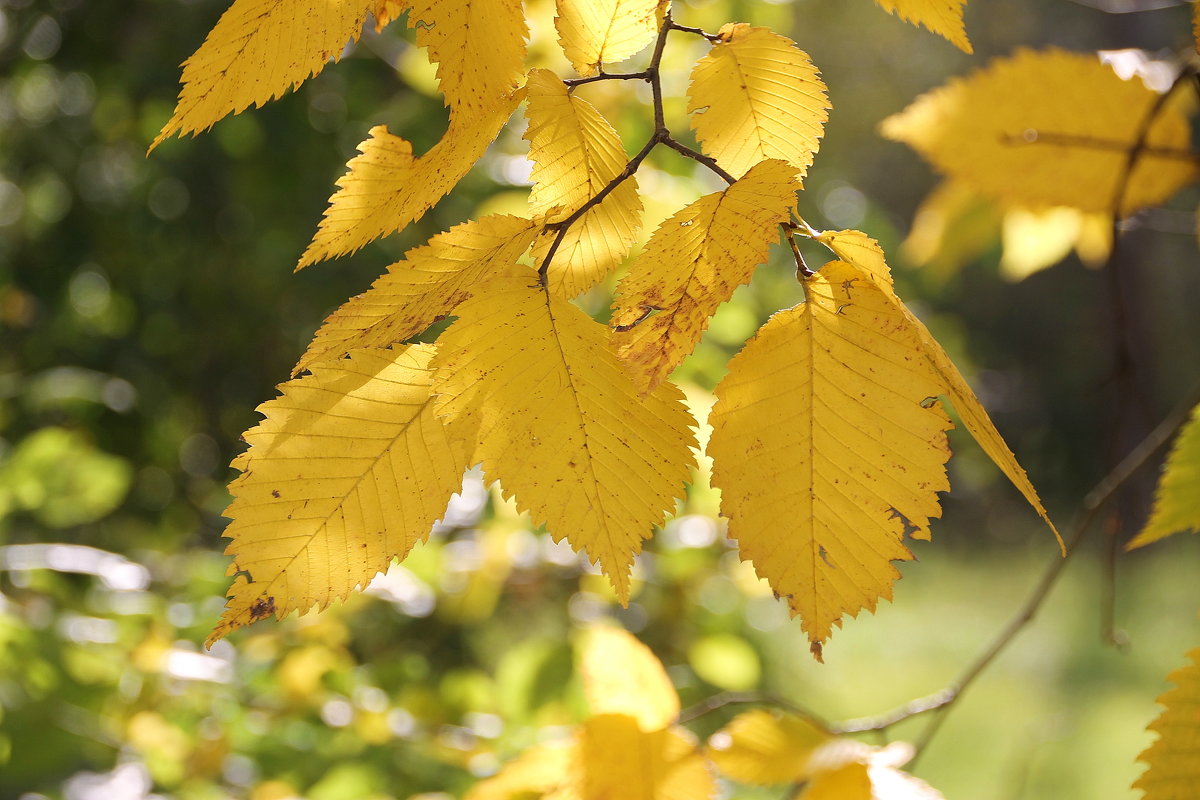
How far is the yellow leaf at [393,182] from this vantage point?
322 mm

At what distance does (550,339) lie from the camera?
32 centimetres

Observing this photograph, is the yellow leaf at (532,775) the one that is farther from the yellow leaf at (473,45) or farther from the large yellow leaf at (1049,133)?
the large yellow leaf at (1049,133)

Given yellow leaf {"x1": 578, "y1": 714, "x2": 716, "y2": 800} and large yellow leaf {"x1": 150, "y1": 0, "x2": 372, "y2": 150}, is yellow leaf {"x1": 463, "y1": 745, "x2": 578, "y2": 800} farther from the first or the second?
large yellow leaf {"x1": 150, "y1": 0, "x2": 372, "y2": 150}

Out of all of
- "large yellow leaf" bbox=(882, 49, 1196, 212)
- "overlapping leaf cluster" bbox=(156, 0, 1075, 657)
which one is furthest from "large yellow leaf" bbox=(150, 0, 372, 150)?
"large yellow leaf" bbox=(882, 49, 1196, 212)

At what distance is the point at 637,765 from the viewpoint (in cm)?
51

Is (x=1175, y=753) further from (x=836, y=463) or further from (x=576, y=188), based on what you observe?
(x=576, y=188)

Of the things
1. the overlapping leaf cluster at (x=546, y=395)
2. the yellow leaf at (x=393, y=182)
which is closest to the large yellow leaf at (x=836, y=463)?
the overlapping leaf cluster at (x=546, y=395)

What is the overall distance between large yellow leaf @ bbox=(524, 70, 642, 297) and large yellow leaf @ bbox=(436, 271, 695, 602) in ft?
0.09

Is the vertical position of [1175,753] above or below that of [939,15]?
below

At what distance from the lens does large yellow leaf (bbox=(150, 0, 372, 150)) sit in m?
0.32

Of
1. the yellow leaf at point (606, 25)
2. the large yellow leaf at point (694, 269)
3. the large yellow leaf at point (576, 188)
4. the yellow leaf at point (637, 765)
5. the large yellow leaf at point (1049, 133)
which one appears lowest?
the yellow leaf at point (637, 765)

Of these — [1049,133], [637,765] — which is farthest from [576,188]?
[1049,133]

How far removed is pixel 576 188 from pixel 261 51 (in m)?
0.11

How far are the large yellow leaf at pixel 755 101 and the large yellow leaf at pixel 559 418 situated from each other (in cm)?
9
